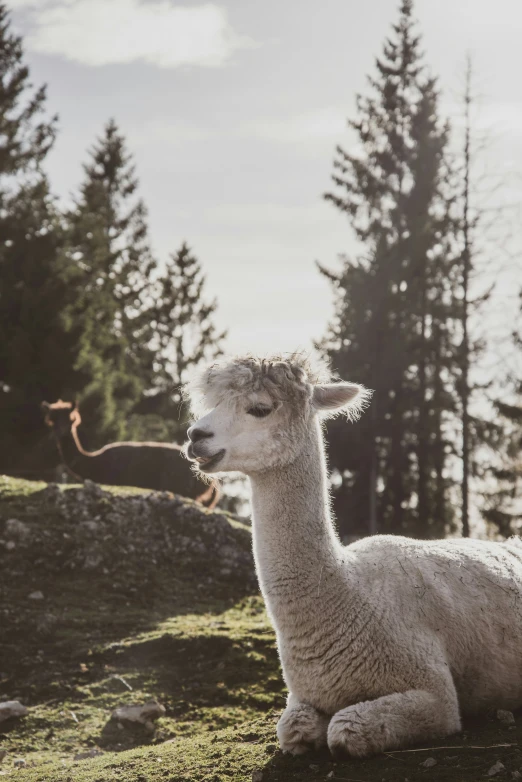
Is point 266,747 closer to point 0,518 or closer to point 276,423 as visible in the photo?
point 276,423

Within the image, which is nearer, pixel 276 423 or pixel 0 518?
pixel 276 423

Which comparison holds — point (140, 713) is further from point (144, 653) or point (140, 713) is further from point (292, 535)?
point (292, 535)

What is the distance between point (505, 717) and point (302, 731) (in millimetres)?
1343

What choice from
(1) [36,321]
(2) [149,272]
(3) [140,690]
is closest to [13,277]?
(1) [36,321]

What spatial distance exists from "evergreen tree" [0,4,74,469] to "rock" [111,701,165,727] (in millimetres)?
18618

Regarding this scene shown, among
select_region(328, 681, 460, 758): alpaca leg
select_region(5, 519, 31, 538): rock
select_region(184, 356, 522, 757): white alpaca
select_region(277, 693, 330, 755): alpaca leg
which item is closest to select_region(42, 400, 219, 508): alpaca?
select_region(5, 519, 31, 538): rock

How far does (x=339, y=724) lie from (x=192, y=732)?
275 cm

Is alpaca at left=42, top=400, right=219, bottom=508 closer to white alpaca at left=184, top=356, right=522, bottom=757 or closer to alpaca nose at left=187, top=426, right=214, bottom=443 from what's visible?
white alpaca at left=184, top=356, right=522, bottom=757

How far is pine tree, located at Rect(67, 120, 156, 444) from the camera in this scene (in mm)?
26172

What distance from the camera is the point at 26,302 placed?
1014 inches

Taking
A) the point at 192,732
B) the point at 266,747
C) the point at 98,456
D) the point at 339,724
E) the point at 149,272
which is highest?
the point at 149,272

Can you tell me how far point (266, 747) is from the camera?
195 inches

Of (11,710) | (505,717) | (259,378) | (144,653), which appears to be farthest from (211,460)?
(144,653)

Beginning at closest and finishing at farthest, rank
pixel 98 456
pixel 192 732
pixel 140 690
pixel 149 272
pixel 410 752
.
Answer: pixel 410 752
pixel 192 732
pixel 140 690
pixel 98 456
pixel 149 272
